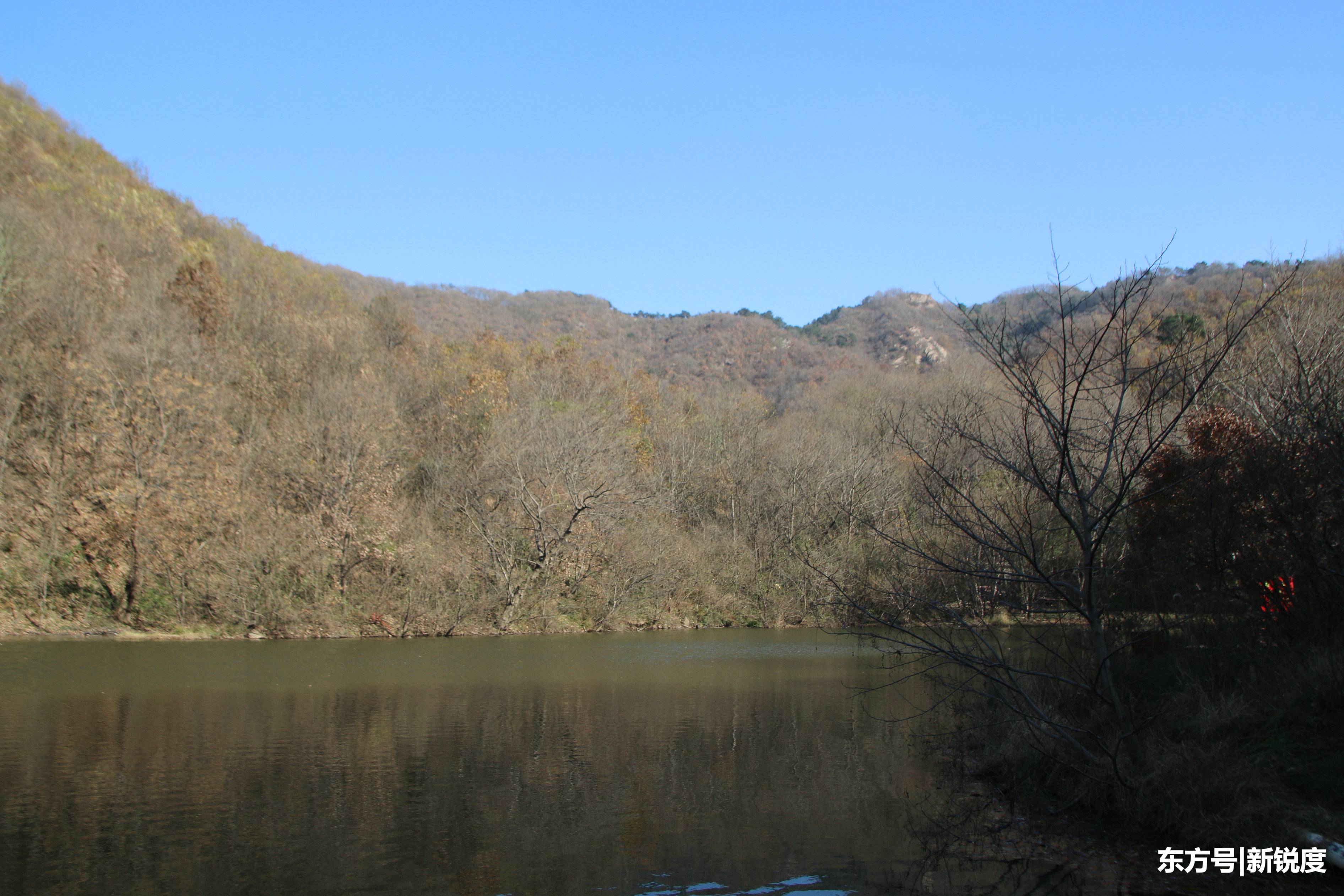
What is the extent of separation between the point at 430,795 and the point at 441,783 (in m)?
0.57

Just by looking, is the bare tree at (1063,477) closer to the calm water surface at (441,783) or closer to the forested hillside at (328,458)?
the calm water surface at (441,783)

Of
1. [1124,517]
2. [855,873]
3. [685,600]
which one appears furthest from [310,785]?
[685,600]

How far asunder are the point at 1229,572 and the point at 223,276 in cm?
3635

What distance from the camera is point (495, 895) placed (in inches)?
295

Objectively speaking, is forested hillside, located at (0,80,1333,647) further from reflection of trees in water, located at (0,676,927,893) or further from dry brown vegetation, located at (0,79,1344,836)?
reflection of trees in water, located at (0,676,927,893)

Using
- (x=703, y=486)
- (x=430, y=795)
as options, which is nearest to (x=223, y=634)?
(x=430, y=795)

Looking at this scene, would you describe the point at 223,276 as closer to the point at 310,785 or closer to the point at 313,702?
the point at 313,702

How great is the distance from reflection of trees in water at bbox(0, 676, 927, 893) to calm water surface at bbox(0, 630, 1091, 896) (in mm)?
37

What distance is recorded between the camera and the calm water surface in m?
8.02

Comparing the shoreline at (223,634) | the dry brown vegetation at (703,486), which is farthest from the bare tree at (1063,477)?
the shoreline at (223,634)

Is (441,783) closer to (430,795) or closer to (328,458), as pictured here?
(430,795)

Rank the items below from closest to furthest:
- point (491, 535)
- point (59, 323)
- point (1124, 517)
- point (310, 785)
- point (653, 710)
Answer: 1. point (310, 785)
2. point (1124, 517)
3. point (653, 710)
4. point (59, 323)
5. point (491, 535)

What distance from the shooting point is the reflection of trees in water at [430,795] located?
26.5 feet

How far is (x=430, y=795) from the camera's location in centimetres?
1048
